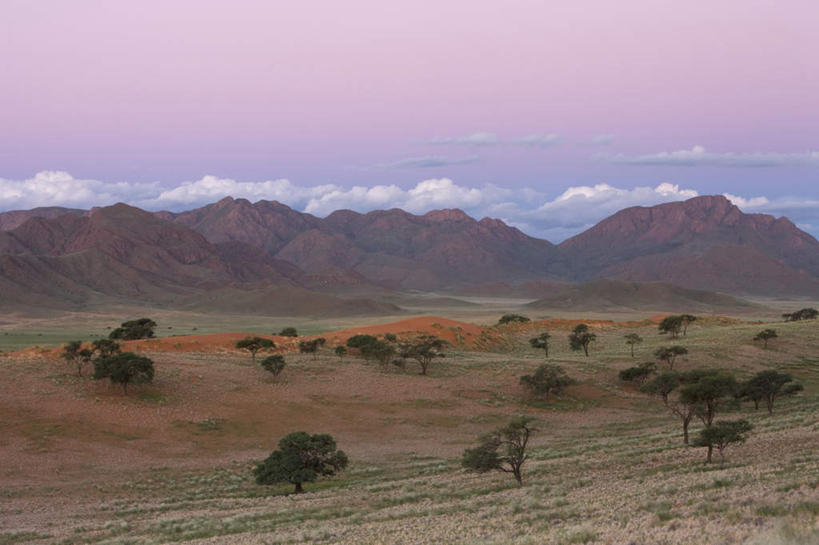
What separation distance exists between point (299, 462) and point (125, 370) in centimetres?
1977

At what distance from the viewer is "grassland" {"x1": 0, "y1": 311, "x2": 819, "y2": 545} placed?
14258 millimetres

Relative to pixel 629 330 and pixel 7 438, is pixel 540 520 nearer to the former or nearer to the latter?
pixel 7 438

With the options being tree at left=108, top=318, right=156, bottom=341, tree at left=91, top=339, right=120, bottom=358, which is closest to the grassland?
tree at left=91, top=339, right=120, bottom=358

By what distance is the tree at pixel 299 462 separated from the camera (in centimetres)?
2652

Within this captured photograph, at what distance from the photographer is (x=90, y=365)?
48031mm

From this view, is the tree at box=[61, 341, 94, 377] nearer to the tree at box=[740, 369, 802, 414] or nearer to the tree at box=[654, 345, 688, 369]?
the tree at box=[740, 369, 802, 414]

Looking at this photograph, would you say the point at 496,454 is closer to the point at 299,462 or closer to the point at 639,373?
the point at 299,462

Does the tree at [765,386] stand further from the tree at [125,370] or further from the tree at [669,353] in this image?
the tree at [125,370]

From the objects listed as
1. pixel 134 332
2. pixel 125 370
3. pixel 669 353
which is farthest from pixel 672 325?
pixel 134 332

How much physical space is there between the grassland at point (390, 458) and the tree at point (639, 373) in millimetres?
856

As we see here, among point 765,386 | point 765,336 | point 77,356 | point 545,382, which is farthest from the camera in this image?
point 765,336

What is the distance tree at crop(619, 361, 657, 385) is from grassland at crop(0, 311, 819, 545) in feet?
2.81

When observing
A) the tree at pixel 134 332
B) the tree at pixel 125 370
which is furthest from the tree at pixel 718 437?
the tree at pixel 134 332

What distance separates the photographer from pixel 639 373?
50.8 m
